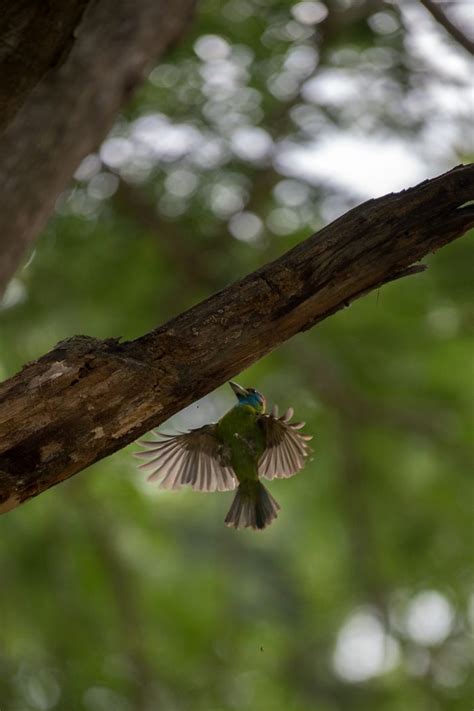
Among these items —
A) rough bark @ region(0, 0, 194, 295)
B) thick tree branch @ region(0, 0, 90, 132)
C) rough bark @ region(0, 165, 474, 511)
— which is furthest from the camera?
rough bark @ region(0, 0, 194, 295)

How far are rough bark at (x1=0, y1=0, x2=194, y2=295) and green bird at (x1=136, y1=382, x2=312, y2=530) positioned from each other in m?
0.90

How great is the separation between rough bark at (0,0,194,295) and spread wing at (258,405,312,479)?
3.68 feet

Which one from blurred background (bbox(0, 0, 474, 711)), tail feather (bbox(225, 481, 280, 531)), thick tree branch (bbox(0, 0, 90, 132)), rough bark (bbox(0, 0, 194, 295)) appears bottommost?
blurred background (bbox(0, 0, 474, 711))

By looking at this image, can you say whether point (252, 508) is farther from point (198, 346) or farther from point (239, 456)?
point (198, 346)

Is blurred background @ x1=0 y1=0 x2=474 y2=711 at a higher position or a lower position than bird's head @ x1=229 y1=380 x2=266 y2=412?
lower

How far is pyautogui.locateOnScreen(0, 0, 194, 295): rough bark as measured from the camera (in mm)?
4035

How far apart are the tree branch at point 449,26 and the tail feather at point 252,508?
219 cm

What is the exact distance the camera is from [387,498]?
690 cm

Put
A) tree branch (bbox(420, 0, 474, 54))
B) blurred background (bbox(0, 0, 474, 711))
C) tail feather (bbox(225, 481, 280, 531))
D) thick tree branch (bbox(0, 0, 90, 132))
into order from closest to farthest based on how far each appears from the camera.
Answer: thick tree branch (bbox(0, 0, 90, 132)) < tail feather (bbox(225, 481, 280, 531)) < tree branch (bbox(420, 0, 474, 54)) < blurred background (bbox(0, 0, 474, 711))

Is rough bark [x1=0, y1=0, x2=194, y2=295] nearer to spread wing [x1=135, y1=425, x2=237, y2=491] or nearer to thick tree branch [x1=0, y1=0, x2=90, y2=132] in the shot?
thick tree branch [x1=0, y1=0, x2=90, y2=132]

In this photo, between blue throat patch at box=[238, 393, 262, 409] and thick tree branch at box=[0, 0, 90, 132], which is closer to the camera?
thick tree branch at box=[0, 0, 90, 132]

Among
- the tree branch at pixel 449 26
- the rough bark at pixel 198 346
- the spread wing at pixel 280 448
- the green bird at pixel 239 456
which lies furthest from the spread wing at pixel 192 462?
the tree branch at pixel 449 26

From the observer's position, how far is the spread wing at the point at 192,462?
382cm

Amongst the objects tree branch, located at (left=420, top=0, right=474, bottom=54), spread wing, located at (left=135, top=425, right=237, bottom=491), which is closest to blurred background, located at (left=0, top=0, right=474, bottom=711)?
tree branch, located at (left=420, top=0, right=474, bottom=54)
